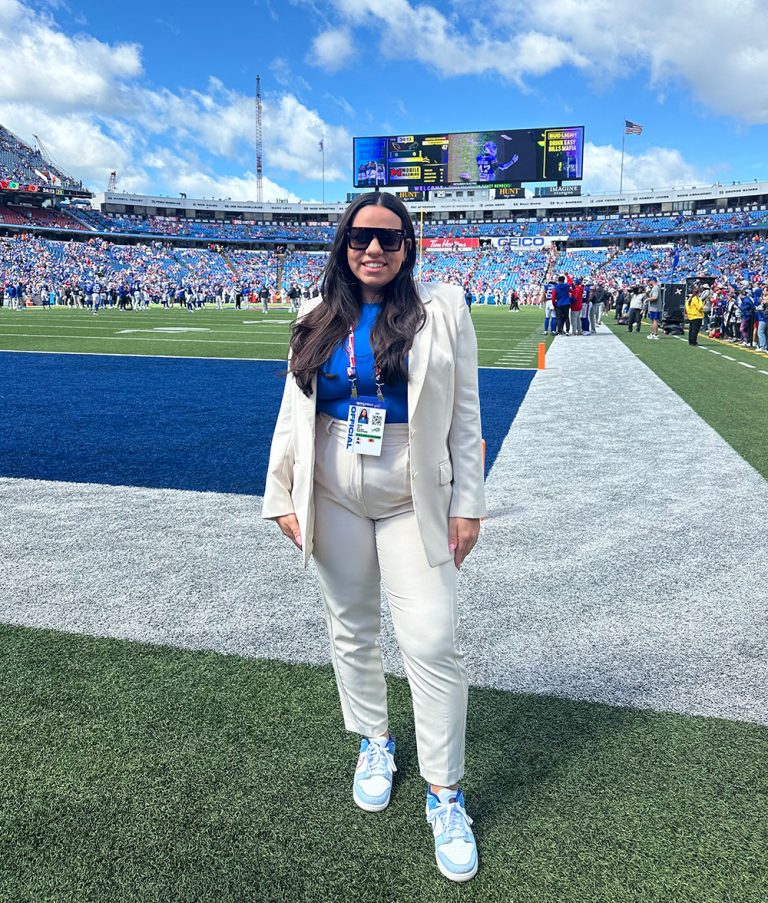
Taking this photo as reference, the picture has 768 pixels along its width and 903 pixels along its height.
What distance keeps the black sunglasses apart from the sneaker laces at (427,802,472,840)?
1.66m

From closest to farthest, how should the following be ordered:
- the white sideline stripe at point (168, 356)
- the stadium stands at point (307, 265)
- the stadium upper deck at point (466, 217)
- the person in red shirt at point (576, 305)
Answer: the white sideline stripe at point (168, 356) < the person in red shirt at point (576, 305) < the stadium stands at point (307, 265) < the stadium upper deck at point (466, 217)

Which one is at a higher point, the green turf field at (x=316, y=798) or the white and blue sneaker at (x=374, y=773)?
the white and blue sneaker at (x=374, y=773)

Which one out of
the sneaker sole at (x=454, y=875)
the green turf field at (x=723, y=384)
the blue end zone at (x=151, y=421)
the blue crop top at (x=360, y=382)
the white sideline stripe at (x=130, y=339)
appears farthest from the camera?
the white sideline stripe at (x=130, y=339)

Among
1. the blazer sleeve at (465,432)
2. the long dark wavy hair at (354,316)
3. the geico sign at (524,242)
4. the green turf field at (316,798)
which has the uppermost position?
the geico sign at (524,242)

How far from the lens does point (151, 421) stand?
887cm

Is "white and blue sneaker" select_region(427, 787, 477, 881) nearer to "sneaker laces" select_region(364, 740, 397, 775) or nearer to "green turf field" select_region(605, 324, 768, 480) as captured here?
"sneaker laces" select_region(364, 740, 397, 775)

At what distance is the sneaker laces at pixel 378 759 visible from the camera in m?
2.41

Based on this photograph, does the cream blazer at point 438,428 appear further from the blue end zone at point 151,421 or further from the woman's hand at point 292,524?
the blue end zone at point 151,421

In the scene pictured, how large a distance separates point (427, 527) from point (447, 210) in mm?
97067

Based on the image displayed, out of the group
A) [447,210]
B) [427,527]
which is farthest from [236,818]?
[447,210]

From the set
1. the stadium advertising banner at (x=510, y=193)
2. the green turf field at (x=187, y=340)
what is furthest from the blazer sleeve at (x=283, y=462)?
the stadium advertising banner at (x=510, y=193)

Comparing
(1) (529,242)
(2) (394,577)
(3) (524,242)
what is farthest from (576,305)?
(3) (524,242)

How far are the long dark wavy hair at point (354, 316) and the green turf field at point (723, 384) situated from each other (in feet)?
17.9

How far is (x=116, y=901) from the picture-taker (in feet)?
6.45
